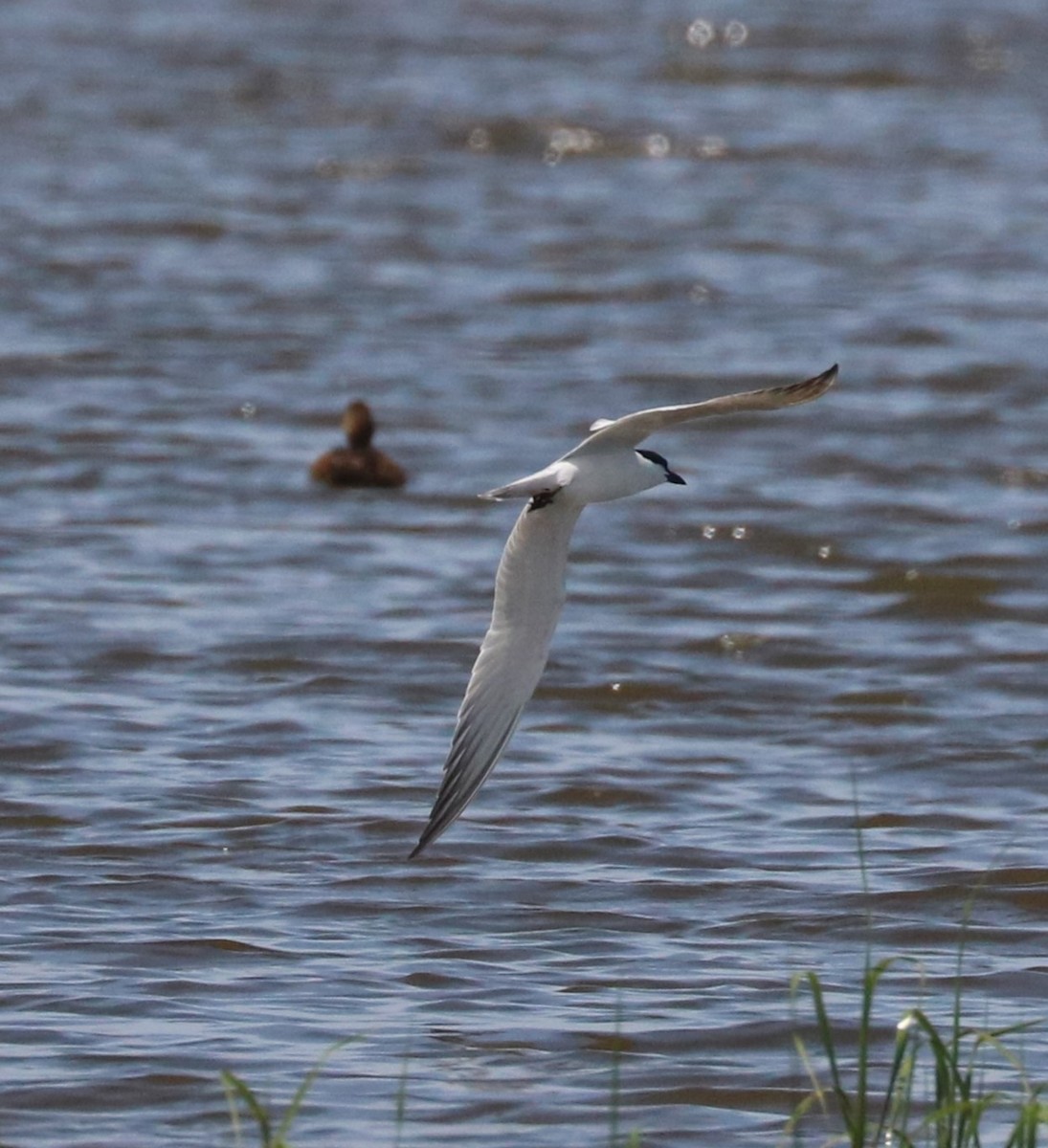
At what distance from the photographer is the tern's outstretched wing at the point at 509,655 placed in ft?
21.4

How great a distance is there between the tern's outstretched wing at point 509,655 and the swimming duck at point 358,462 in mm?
6032

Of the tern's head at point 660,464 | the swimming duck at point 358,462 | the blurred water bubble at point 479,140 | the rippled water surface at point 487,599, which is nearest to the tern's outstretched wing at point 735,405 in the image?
the tern's head at point 660,464

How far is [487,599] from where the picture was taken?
37.0 feet

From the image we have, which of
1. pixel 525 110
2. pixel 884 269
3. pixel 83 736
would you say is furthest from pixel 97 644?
pixel 525 110

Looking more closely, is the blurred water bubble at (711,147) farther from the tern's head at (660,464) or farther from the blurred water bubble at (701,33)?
the tern's head at (660,464)

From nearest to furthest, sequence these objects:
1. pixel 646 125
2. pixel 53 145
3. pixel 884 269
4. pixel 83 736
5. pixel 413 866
→ pixel 413 866 → pixel 83 736 → pixel 884 269 → pixel 53 145 → pixel 646 125

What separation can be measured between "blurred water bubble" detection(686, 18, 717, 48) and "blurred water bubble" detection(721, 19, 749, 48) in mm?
134

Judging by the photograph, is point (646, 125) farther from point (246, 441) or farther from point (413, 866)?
point (413, 866)

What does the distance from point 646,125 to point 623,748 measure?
1490cm

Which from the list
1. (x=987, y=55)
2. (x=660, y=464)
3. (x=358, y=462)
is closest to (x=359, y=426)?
(x=358, y=462)

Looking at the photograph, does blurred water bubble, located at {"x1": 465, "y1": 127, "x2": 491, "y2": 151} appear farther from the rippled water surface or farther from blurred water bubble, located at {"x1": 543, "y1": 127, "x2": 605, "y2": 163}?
blurred water bubble, located at {"x1": 543, "y1": 127, "x2": 605, "y2": 163}

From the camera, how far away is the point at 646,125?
23594 millimetres

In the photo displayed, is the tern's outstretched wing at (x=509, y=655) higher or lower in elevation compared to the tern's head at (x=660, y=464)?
lower

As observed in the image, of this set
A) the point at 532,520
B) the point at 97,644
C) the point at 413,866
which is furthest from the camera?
the point at 97,644
